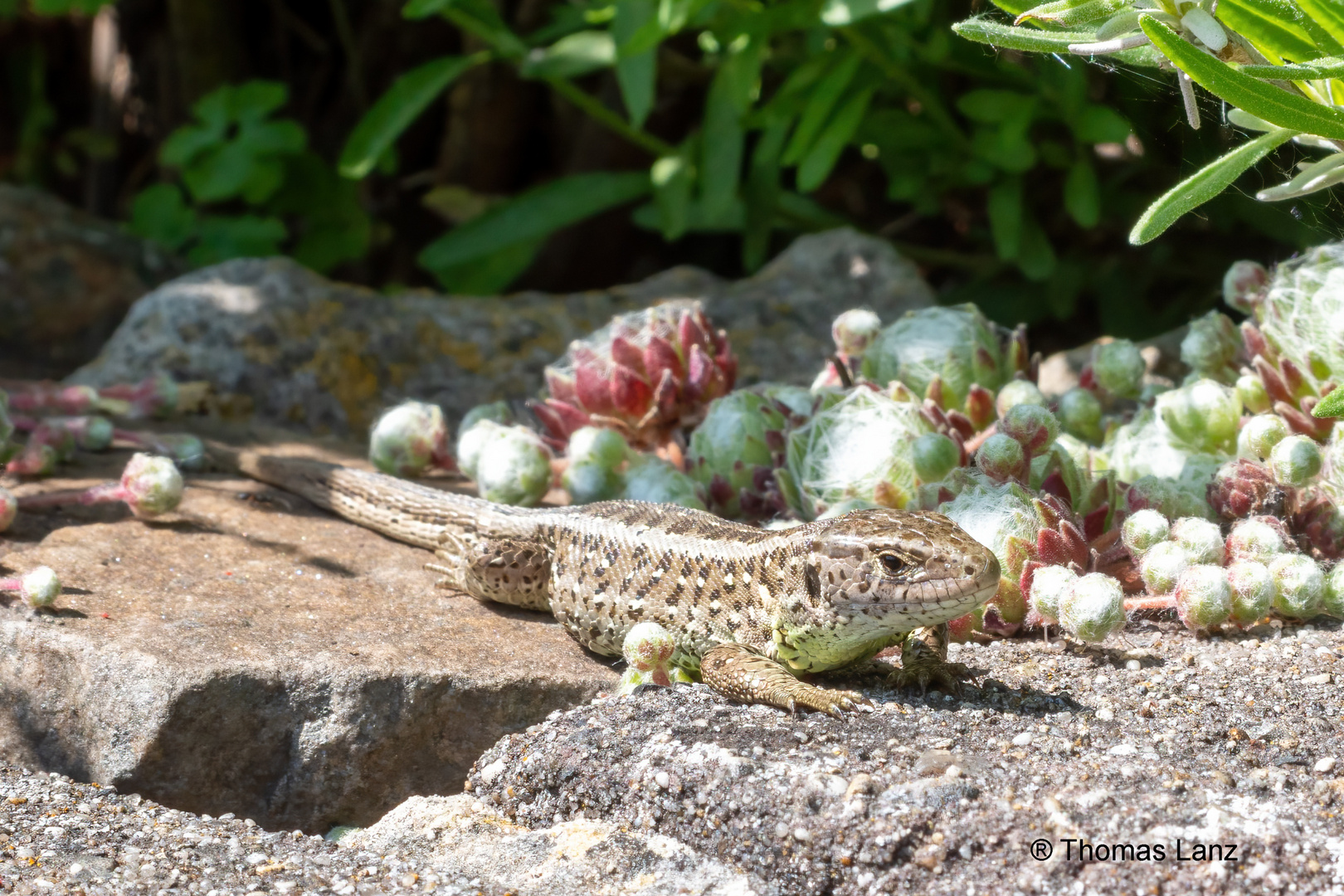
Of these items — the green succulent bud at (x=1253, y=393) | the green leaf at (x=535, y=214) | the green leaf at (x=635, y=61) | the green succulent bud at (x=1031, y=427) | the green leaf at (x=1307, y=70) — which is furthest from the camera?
the green leaf at (x=535, y=214)

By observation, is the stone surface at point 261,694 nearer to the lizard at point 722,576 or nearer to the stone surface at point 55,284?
the lizard at point 722,576

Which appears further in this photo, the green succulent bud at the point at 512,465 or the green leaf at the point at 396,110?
the green leaf at the point at 396,110

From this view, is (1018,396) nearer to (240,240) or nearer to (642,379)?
(642,379)

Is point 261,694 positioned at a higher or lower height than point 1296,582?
lower

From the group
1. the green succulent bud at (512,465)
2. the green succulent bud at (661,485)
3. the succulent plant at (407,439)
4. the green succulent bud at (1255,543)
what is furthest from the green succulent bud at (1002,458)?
the succulent plant at (407,439)

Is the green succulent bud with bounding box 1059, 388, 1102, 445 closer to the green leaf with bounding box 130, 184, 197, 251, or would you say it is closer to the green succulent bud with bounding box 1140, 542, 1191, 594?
the green succulent bud with bounding box 1140, 542, 1191, 594

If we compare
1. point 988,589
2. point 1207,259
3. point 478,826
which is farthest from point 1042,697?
point 1207,259

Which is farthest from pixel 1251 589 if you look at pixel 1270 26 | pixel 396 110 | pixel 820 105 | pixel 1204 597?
pixel 396 110
